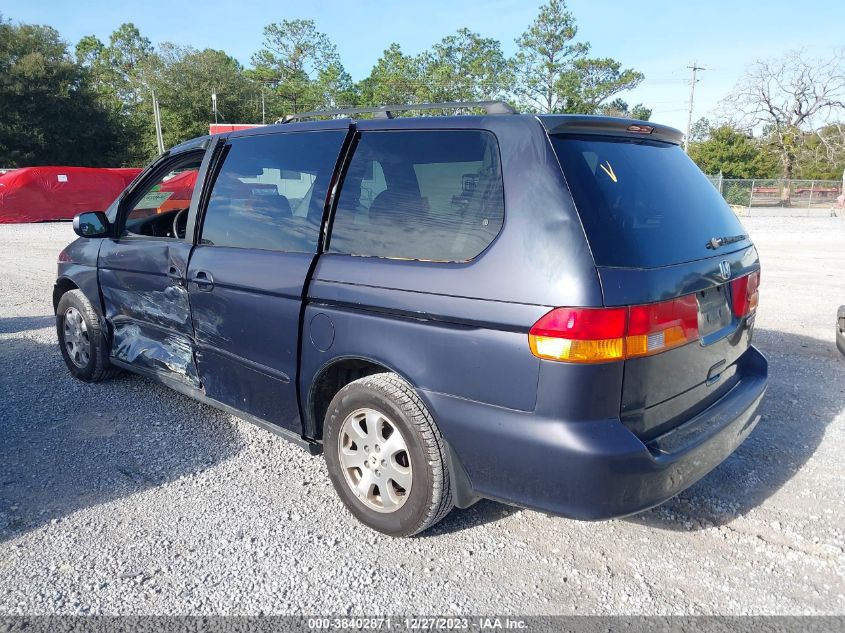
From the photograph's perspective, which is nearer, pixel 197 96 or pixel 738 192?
pixel 738 192

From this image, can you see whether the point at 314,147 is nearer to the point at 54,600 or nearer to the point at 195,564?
the point at 195,564

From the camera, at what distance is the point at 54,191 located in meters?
Answer: 21.6

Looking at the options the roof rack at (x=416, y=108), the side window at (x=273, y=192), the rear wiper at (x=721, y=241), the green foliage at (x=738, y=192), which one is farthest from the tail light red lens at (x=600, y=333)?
the green foliage at (x=738, y=192)

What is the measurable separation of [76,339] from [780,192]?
1776 inches

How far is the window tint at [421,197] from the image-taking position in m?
2.47

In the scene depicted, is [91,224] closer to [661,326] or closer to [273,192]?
[273,192]

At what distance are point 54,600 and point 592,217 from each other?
2521 mm

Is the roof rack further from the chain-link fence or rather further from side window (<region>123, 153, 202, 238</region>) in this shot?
the chain-link fence

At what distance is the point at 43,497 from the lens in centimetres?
317

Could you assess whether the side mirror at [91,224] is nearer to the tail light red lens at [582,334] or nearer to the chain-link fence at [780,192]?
the tail light red lens at [582,334]

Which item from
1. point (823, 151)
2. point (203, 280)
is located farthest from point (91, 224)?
point (823, 151)

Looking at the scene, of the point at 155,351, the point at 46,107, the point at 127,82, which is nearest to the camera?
the point at 155,351

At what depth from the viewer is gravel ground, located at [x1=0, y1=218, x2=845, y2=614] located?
8.01 feet

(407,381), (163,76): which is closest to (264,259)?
(407,381)
